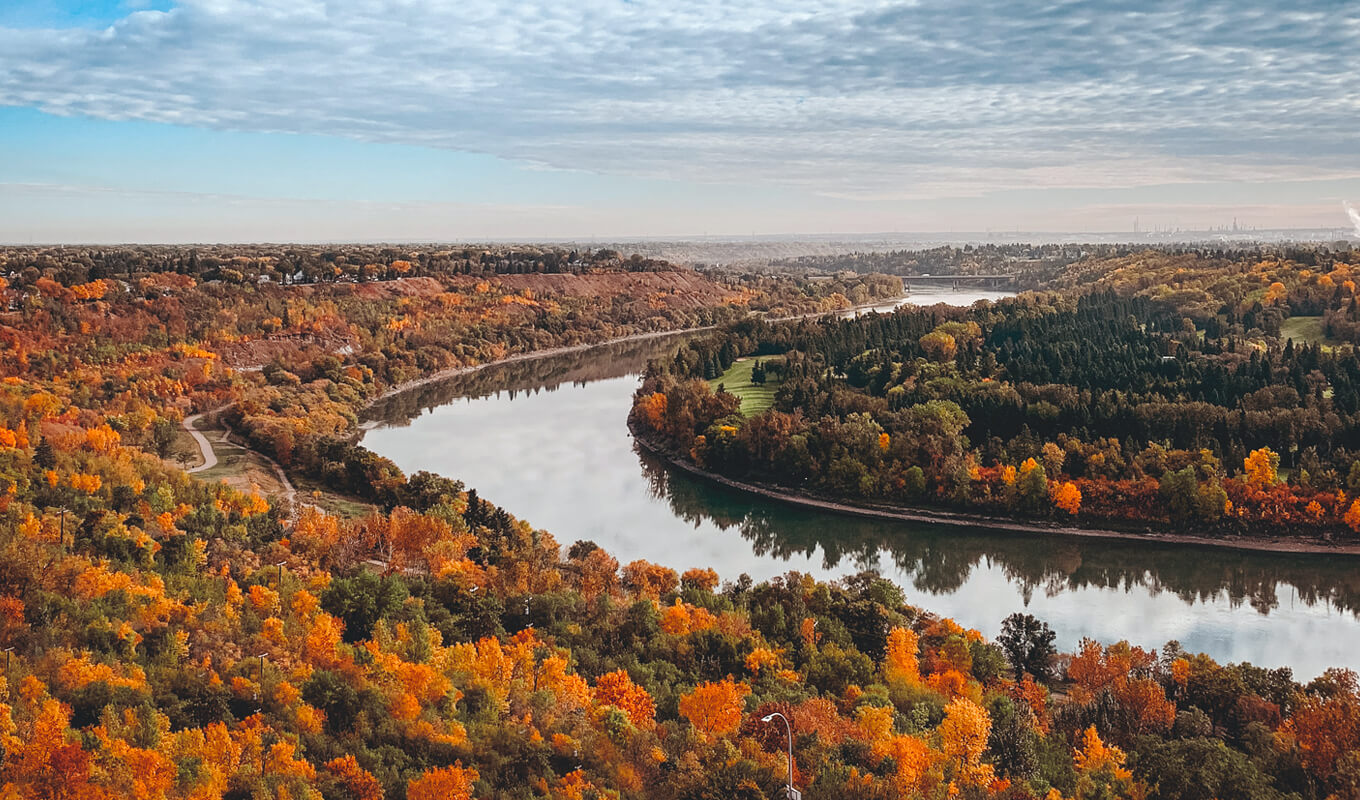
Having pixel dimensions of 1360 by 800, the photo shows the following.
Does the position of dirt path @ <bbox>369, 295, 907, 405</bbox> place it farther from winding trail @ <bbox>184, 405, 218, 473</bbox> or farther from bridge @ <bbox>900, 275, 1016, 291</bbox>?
bridge @ <bbox>900, 275, 1016, 291</bbox>

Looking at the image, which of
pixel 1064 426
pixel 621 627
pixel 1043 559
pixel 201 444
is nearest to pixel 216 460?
pixel 201 444

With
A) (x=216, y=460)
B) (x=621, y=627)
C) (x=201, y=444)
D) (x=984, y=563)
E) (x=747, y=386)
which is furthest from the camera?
(x=747, y=386)

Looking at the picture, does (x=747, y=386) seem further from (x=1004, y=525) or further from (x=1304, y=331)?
(x=1304, y=331)

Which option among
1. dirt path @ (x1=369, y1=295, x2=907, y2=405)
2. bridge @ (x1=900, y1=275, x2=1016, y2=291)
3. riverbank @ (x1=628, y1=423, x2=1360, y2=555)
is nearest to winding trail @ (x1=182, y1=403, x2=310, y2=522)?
dirt path @ (x1=369, y1=295, x2=907, y2=405)

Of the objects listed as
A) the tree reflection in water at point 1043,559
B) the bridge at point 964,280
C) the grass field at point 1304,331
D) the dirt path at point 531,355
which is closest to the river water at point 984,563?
the tree reflection in water at point 1043,559

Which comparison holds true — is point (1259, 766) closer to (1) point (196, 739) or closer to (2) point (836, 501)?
(1) point (196, 739)

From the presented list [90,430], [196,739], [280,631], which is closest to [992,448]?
[280,631]
